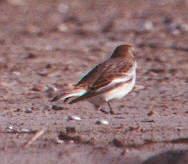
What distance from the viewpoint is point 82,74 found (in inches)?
583

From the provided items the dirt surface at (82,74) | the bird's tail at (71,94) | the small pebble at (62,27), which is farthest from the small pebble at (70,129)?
the small pebble at (62,27)

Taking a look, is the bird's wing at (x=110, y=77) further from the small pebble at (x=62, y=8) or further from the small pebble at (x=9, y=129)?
the small pebble at (x=62, y=8)

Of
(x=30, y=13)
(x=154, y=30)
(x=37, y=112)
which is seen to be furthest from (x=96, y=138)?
(x=30, y=13)

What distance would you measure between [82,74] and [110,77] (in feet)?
9.53

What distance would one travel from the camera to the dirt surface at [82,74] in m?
9.44

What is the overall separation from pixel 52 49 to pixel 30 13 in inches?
197

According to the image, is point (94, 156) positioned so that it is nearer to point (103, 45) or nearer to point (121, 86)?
point (121, 86)

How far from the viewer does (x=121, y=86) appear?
11859mm

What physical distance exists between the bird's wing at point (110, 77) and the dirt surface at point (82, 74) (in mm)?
265

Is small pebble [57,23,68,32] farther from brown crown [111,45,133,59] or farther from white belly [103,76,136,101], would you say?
white belly [103,76,136,101]

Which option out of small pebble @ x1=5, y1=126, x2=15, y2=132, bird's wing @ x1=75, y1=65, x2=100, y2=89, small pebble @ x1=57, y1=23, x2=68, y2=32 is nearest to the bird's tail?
bird's wing @ x1=75, y1=65, x2=100, y2=89

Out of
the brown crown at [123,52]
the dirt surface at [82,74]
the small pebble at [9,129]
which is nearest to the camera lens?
the dirt surface at [82,74]

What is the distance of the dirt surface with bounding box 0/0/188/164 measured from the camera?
944 centimetres

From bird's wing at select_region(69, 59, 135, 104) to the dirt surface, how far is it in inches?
10.4
